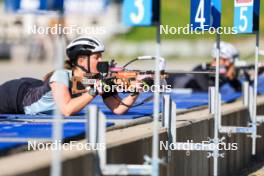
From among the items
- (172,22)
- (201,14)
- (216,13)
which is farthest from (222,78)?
(172,22)

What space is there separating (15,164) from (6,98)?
3918mm

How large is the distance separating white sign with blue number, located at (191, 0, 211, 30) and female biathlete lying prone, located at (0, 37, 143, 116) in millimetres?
A: 850

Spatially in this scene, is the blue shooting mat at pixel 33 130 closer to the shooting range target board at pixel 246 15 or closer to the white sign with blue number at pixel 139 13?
the white sign with blue number at pixel 139 13

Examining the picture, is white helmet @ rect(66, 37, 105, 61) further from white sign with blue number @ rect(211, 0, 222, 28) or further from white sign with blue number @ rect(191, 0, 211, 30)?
white sign with blue number @ rect(211, 0, 222, 28)

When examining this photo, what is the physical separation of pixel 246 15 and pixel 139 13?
375cm

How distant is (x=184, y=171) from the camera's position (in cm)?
935

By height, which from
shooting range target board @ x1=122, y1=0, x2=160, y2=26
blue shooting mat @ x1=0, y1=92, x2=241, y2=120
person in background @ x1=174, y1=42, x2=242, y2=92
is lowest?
blue shooting mat @ x1=0, y1=92, x2=241, y2=120

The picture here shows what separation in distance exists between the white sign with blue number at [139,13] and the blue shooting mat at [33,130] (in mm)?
1063

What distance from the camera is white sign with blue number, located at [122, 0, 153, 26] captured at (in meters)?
6.63

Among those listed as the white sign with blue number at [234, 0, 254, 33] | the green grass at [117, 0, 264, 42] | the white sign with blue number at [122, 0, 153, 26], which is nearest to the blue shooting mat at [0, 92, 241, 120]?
the white sign with blue number at [234, 0, 254, 33]

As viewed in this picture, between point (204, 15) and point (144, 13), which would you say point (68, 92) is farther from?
point (144, 13)

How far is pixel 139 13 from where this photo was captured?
6707 mm

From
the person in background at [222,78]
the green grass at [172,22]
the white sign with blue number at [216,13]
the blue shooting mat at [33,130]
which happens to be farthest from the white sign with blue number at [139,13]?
the green grass at [172,22]

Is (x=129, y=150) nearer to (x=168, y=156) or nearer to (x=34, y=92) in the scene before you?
(x=168, y=156)
